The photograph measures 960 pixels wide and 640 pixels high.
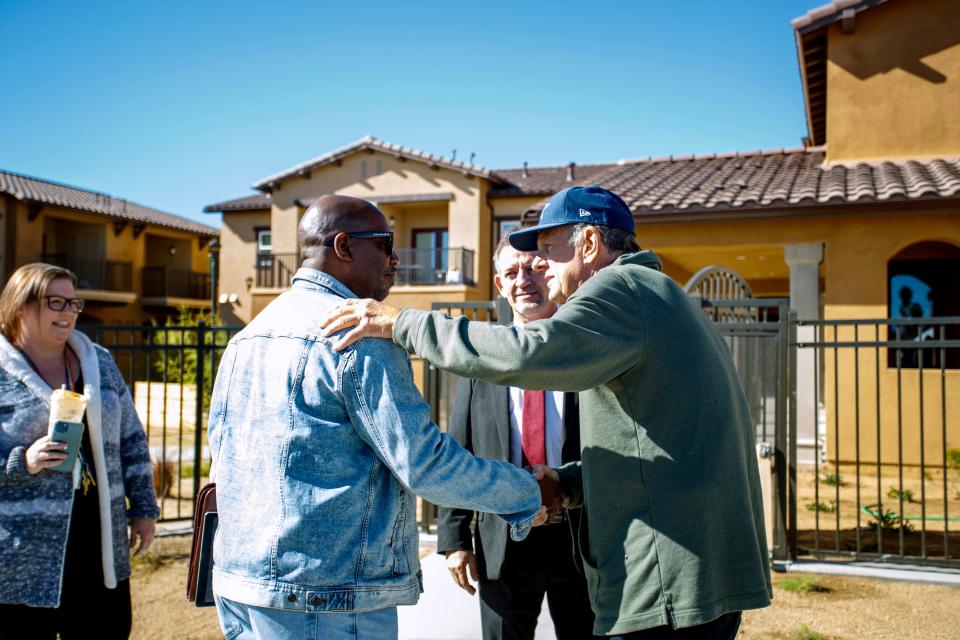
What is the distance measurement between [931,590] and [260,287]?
23592 mm

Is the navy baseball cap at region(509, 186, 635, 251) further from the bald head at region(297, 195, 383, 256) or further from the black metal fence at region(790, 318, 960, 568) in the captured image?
the black metal fence at region(790, 318, 960, 568)

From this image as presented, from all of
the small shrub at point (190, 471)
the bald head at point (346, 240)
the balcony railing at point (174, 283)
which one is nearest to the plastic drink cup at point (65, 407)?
the bald head at point (346, 240)

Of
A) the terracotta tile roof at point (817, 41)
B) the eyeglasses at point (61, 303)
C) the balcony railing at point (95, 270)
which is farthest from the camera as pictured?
the balcony railing at point (95, 270)

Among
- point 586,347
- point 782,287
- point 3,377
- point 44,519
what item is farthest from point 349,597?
point 782,287

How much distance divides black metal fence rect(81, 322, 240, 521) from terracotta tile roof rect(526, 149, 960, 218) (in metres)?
5.89

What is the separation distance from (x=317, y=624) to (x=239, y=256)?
28.0 m

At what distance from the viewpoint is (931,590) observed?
5.51m

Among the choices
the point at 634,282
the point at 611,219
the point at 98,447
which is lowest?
the point at 98,447

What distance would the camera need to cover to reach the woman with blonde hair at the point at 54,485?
9.82ft

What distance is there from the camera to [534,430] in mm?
3111

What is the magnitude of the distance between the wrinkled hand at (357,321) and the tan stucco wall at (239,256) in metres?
27.2

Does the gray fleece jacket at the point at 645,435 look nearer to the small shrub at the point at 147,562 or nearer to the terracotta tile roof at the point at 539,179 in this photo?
the small shrub at the point at 147,562

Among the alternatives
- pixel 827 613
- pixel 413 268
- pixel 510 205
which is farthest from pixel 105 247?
pixel 827 613

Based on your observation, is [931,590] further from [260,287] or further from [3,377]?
[260,287]
